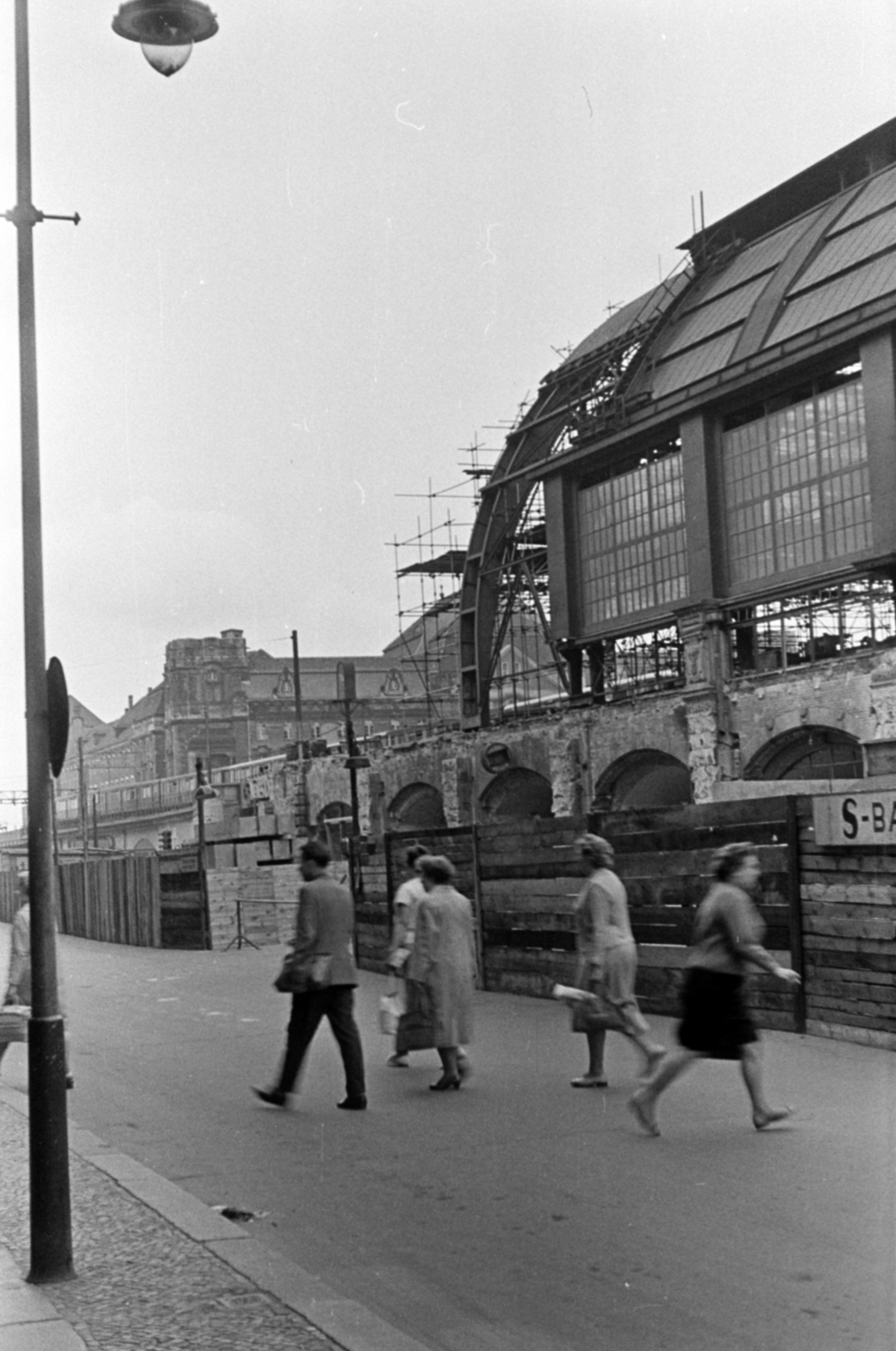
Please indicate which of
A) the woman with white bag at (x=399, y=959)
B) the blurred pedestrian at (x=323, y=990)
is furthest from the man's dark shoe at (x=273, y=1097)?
the woman with white bag at (x=399, y=959)

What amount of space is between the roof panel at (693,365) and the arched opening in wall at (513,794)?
41.0 ft

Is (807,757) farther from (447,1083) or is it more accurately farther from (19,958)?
(447,1083)

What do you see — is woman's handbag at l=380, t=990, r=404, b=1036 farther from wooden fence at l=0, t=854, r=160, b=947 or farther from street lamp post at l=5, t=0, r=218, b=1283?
wooden fence at l=0, t=854, r=160, b=947

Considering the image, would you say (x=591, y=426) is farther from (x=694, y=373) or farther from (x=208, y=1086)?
(x=208, y=1086)

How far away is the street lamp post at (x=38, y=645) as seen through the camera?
6754mm

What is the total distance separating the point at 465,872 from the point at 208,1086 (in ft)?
23.4

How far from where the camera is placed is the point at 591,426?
47281 millimetres

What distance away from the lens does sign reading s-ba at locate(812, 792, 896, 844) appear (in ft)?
38.5

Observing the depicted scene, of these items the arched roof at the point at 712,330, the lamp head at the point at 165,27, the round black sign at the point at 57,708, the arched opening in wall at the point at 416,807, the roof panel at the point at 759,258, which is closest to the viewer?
the round black sign at the point at 57,708

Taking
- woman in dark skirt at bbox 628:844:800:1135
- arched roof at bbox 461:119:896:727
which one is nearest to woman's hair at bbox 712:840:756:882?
woman in dark skirt at bbox 628:844:800:1135

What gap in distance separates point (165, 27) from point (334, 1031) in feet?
21.1

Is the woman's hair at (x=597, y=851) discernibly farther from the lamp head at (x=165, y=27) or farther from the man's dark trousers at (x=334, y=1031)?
the lamp head at (x=165, y=27)

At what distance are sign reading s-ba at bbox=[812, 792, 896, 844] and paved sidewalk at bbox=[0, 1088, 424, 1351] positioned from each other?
20.5ft

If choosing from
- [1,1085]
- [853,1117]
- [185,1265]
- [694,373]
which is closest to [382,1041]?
[1,1085]
